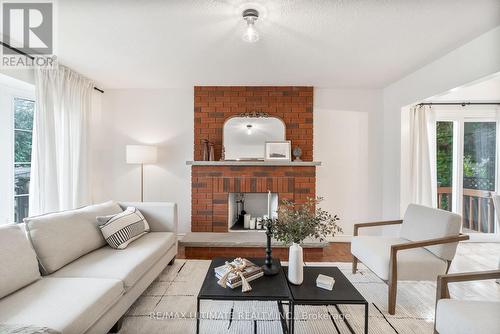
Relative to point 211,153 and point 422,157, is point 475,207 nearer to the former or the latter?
point 422,157

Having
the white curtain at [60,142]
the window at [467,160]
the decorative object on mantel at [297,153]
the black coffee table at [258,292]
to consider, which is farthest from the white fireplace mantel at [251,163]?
the window at [467,160]

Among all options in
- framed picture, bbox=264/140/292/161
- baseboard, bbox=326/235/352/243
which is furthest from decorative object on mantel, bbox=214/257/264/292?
baseboard, bbox=326/235/352/243

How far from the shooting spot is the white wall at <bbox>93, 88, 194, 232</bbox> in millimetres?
3910

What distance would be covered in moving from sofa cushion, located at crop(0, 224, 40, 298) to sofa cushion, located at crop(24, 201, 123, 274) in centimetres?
11

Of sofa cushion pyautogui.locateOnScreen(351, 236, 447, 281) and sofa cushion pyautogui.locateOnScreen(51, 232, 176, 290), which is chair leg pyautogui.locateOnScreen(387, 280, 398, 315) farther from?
sofa cushion pyautogui.locateOnScreen(51, 232, 176, 290)

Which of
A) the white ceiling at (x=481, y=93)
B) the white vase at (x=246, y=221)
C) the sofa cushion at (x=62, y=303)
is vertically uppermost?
the white ceiling at (x=481, y=93)

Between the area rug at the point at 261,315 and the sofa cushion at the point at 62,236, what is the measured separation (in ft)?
2.20

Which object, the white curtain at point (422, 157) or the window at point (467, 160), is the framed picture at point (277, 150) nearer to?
the white curtain at point (422, 157)

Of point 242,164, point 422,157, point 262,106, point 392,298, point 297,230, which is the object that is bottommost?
point 392,298

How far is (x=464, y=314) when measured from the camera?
1308mm

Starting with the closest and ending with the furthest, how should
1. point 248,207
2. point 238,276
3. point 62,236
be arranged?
point 238,276 → point 62,236 → point 248,207

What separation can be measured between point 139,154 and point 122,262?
75.1 inches

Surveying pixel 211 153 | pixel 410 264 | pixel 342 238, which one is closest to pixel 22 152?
pixel 211 153

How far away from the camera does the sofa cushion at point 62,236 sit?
176 centimetres
